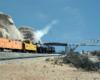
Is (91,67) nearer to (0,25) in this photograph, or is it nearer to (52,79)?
(52,79)

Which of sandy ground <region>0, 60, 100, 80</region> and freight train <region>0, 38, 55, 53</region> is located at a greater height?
freight train <region>0, 38, 55, 53</region>

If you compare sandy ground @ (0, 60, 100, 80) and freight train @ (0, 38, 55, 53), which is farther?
freight train @ (0, 38, 55, 53)

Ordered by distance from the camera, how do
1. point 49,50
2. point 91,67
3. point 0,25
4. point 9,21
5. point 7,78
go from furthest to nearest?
point 9,21 < point 0,25 < point 49,50 < point 91,67 < point 7,78

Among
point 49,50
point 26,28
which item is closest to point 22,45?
point 49,50

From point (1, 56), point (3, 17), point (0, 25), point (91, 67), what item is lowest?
point (91, 67)

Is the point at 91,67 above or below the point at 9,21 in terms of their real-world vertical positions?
below

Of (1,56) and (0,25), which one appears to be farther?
(0,25)

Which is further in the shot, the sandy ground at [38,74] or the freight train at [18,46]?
the freight train at [18,46]

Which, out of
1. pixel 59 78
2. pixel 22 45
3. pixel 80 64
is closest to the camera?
pixel 59 78

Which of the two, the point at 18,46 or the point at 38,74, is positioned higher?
the point at 18,46

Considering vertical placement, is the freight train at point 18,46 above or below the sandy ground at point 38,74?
above

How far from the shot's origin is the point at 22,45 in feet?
103

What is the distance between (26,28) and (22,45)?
49.3m

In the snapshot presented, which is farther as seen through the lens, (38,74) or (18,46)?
(18,46)
